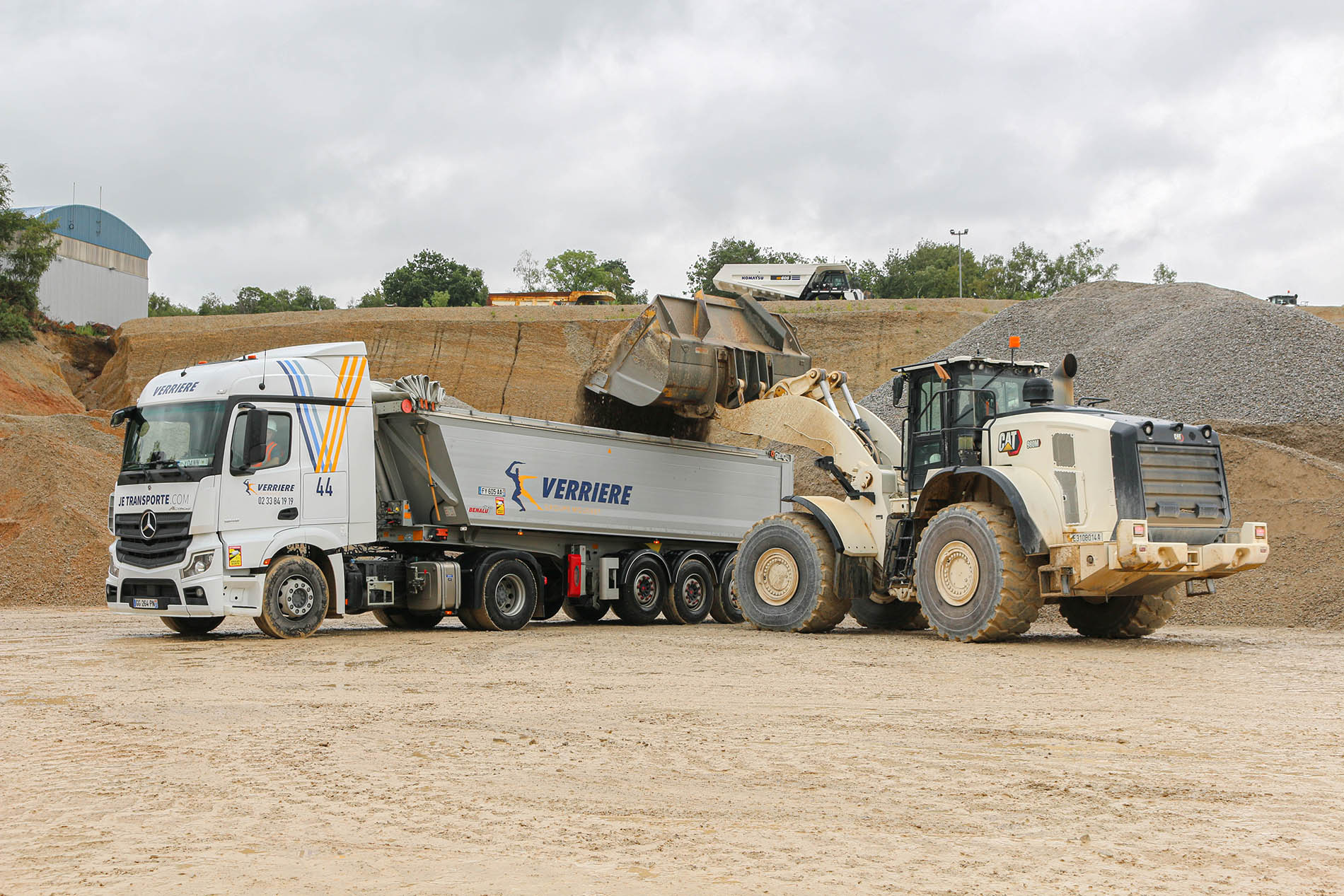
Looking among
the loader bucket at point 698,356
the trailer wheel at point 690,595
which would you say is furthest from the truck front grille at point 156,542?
the trailer wheel at point 690,595

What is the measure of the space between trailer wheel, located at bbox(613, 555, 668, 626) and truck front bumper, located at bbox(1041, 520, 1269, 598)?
6.66 meters

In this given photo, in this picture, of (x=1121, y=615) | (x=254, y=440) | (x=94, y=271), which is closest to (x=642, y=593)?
(x=254, y=440)

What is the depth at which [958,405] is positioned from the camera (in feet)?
46.4

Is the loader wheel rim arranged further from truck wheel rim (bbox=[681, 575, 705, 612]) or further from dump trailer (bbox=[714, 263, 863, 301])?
dump trailer (bbox=[714, 263, 863, 301])

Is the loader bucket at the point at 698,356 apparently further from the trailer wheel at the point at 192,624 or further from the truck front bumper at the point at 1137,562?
the trailer wheel at the point at 192,624

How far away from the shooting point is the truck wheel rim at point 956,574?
42.8 ft

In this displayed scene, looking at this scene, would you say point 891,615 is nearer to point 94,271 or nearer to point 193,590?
point 193,590

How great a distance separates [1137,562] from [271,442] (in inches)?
384

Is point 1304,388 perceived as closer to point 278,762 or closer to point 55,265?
point 278,762

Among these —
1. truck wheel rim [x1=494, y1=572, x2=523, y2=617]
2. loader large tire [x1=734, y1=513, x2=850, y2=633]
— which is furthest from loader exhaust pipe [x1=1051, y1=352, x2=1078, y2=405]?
truck wheel rim [x1=494, y1=572, x2=523, y2=617]

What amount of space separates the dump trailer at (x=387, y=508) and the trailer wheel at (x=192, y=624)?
0.11 ft

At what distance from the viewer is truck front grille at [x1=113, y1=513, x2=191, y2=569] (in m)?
13.3

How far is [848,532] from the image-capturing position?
582 inches

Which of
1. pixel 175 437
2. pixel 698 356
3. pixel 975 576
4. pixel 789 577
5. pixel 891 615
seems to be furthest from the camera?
pixel 698 356
